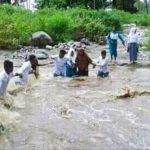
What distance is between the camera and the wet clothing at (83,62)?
15.4m

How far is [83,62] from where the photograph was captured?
606 inches

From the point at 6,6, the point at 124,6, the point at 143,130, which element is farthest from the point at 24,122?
the point at 124,6

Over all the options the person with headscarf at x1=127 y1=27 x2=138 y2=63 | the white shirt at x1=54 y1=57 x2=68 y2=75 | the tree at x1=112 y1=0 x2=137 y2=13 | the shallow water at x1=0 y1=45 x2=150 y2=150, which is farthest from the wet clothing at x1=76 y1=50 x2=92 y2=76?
the tree at x1=112 y1=0 x2=137 y2=13

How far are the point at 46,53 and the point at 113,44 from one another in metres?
3.88

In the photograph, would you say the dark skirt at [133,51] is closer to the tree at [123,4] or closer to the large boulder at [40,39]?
the large boulder at [40,39]

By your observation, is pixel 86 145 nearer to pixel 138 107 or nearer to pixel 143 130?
pixel 143 130

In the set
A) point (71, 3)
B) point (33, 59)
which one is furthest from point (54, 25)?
point (71, 3)

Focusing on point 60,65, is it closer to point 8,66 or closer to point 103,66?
point 103,66

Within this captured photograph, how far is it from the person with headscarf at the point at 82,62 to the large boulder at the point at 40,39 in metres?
9.50

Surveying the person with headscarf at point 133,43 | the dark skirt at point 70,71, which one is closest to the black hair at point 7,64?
the dark skirt at point 70,71

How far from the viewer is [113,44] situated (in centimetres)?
1975

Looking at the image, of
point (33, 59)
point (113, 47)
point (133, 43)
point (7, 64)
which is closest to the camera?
point (7, 64)

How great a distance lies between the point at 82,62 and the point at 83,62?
0.03 m

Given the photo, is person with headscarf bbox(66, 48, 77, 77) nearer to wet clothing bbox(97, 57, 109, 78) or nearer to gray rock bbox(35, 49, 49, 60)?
wet clothing bbox(97, 57, 109, 78)
